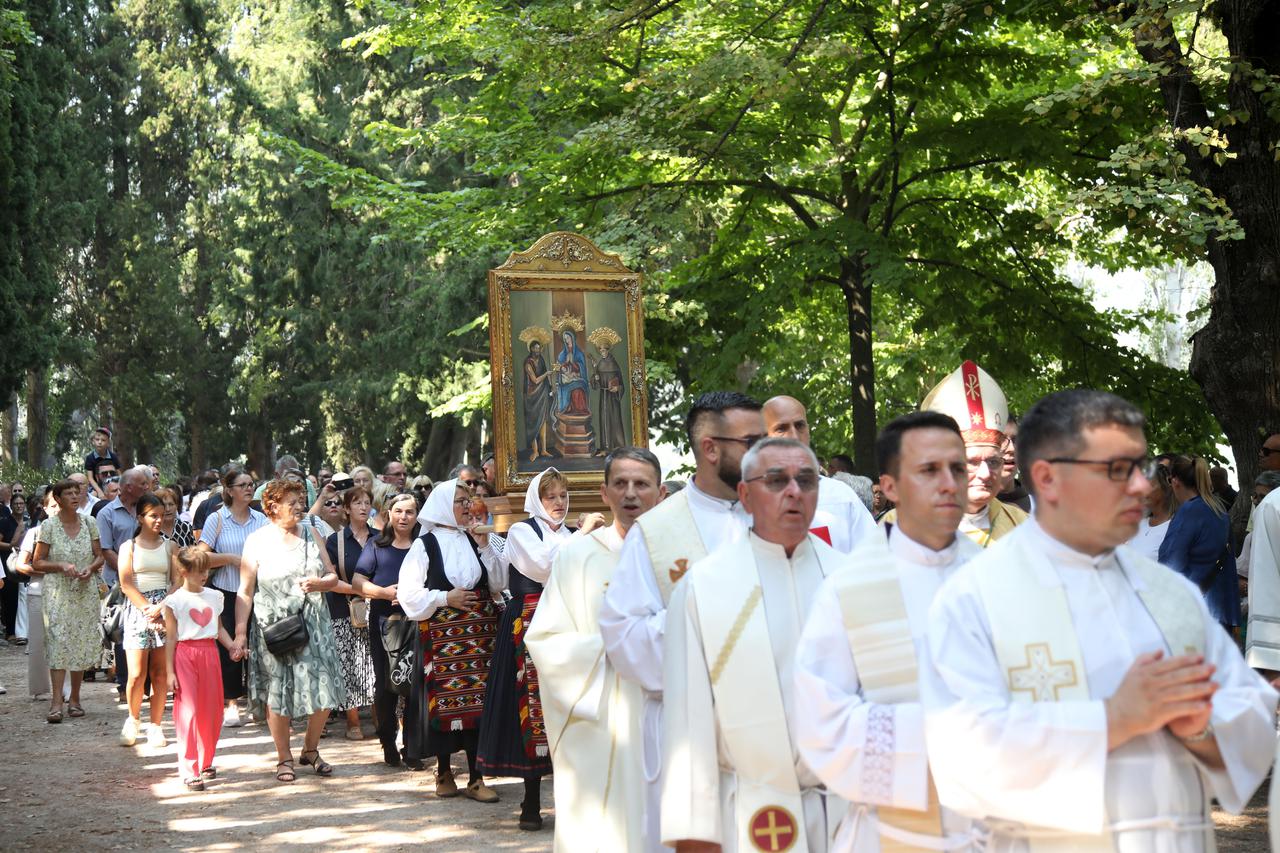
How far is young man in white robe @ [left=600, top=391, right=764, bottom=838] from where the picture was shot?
5809 millimetres

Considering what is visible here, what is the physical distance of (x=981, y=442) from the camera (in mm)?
6145

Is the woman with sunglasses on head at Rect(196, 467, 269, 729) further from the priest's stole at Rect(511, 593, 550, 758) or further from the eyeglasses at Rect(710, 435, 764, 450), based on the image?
the eyeglasses at Rect(710, 435, 764, 450)

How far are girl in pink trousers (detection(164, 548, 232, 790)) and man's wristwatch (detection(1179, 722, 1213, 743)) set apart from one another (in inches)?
339

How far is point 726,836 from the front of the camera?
4848mm

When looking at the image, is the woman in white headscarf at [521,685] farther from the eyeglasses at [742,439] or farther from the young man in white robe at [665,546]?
the eyeglasses at [742,439]

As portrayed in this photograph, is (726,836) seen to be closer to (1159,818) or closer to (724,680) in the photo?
(724,680)

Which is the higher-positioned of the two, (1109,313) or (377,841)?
(1109,313)

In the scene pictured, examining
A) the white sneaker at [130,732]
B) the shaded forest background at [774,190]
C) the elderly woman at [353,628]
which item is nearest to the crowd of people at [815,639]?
the elderly woman at [353,628]

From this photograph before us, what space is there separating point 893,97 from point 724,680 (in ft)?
38.4

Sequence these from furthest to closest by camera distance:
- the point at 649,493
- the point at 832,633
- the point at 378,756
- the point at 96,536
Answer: the point at 96,536
the point at 378,756
the point at 649,493
the point at 832,633

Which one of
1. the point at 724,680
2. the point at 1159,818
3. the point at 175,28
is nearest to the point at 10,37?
the point at 724,680

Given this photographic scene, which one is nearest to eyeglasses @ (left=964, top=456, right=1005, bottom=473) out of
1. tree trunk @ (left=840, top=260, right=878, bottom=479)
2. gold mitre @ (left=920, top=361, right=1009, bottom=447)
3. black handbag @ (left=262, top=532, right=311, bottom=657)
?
gold mitre @ (left=920, top=361, right=1009, bottom=447)

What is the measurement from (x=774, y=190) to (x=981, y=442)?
1098 centimetres

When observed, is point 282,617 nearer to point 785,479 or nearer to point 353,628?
point 353,628
